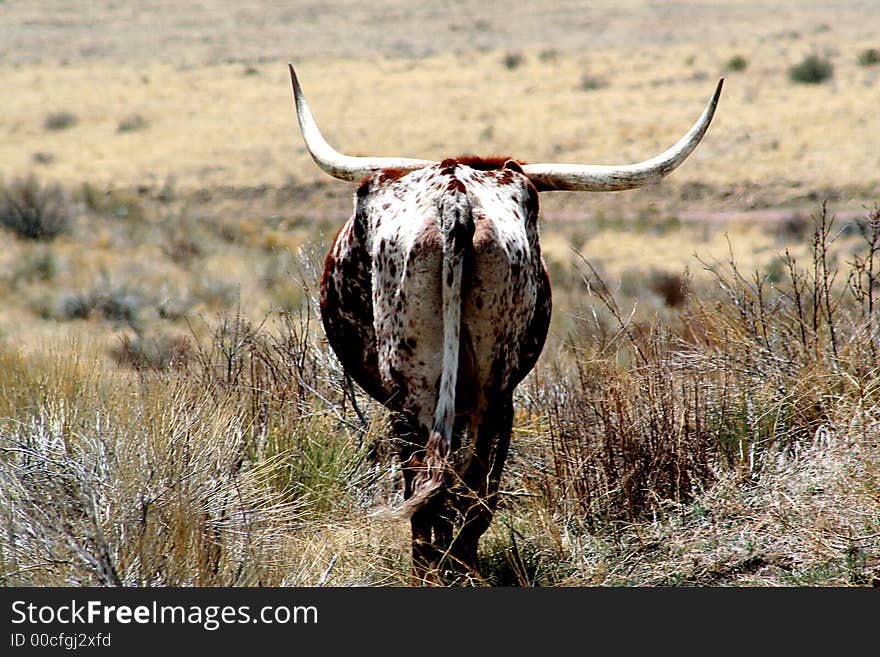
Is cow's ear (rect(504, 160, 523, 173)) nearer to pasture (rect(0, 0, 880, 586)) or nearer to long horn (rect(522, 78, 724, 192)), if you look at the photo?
long horn (rect(522, 78, 724, 192))

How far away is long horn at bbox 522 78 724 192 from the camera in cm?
556

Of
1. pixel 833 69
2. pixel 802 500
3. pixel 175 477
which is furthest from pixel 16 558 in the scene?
pixel 833 69

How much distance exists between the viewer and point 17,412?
5.73 meters

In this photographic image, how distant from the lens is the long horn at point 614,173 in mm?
5559

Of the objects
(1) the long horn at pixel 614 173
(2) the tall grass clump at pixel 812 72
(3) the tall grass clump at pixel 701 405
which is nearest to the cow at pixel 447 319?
(1) the long horn at pixel 614 173

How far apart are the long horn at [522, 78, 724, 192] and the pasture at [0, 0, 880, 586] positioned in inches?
32.2

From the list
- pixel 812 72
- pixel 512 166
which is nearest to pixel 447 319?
pixel 512 166

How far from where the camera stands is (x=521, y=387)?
7445 mm

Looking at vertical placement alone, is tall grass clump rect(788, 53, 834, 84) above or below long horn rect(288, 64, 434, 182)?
below

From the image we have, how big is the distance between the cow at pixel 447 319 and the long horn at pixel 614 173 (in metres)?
0.22

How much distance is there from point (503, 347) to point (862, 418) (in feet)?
6.24

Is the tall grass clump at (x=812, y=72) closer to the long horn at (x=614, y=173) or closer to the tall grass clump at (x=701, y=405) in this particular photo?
the tall grass clump at (x=701, y=405)

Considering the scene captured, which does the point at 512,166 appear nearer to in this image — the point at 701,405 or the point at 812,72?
the point at 701,405

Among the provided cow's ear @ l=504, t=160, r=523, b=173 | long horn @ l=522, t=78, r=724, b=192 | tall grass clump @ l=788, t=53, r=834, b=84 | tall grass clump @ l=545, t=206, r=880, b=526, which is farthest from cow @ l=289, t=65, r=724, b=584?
tall grass clump @ l=788, t=53, r=834, b=84
